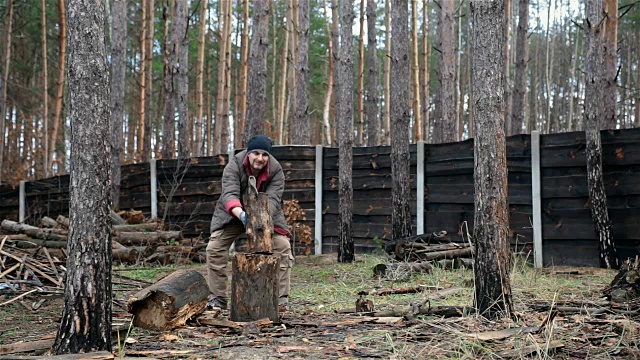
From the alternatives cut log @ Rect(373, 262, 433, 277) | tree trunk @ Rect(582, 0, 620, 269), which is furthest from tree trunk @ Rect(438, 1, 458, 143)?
cut log @ Rect(373, 262, 433, 277)

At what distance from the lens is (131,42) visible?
29.2 metres

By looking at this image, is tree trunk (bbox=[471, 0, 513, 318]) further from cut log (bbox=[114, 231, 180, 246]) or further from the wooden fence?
cut log (bbox=[114, 231, 180, 246])

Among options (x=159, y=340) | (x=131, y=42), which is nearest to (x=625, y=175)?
(x=159, y=340)

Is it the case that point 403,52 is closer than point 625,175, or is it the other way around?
point 625,175

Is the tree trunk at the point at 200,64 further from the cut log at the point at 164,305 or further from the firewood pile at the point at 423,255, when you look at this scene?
the cut log at the point at 164,305

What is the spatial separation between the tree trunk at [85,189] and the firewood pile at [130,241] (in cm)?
631

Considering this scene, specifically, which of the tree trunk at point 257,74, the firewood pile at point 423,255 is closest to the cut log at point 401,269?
the firewood pile at point 423,255

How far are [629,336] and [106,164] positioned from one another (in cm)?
365

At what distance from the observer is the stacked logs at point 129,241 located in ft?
34.4

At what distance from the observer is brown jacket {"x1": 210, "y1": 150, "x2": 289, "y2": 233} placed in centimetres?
615

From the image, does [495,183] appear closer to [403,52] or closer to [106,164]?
[106,164]

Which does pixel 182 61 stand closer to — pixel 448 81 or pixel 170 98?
pixel 170 98

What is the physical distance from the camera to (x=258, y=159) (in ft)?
20.2

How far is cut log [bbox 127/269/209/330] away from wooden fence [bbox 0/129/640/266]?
592 cm
